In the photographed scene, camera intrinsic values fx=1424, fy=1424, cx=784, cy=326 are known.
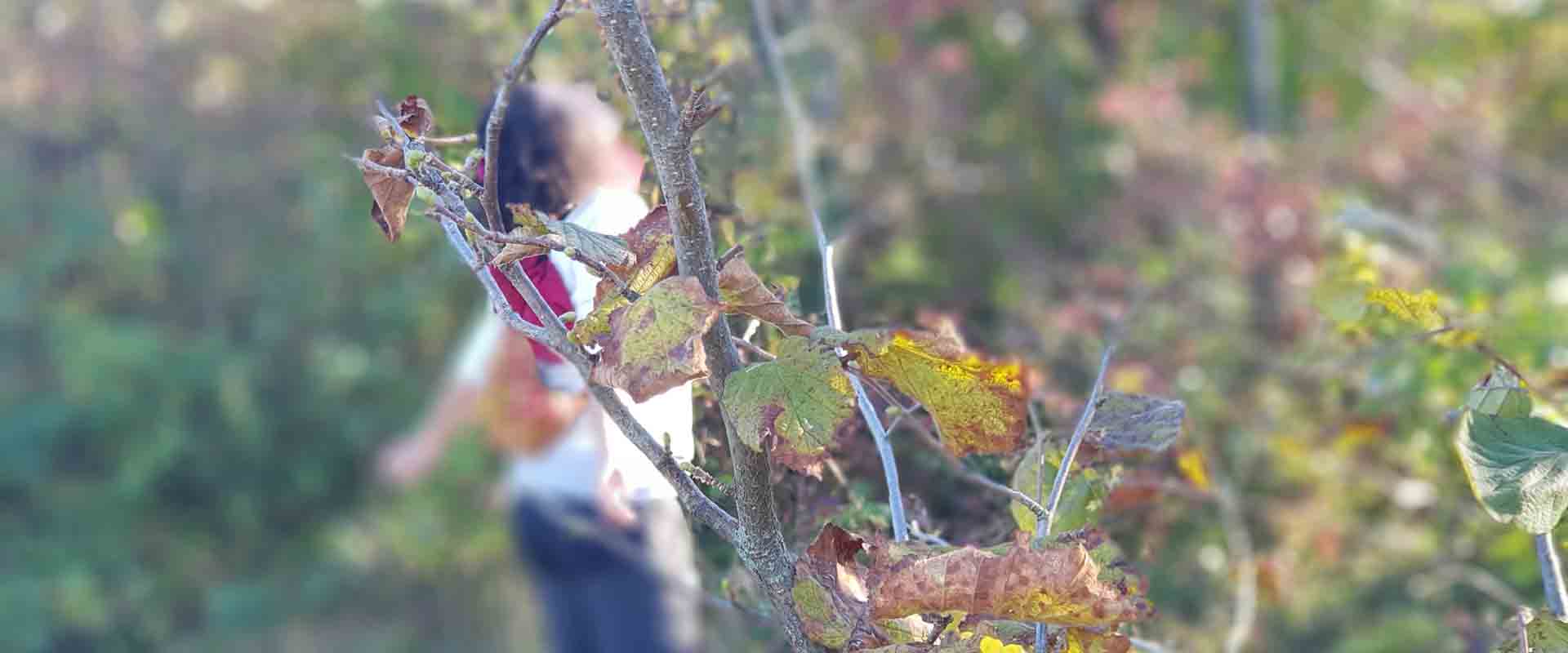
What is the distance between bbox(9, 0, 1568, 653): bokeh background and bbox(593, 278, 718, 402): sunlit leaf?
2359 millimetres

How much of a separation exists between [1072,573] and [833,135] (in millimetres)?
3659

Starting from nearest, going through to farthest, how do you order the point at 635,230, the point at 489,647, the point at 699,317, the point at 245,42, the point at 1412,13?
the point at 699,317, the point at 635,230, the point at 489,647, the point at 245,42, the point at 1412,13

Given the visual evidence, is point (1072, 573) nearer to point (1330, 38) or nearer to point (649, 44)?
point (649, 44)

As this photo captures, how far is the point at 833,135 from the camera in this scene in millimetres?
4586

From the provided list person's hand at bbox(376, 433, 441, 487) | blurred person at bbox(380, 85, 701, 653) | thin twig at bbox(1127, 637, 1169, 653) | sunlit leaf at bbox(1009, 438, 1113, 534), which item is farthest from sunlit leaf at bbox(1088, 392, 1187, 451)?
person's hand at bbox(376, 433, 441, 487)

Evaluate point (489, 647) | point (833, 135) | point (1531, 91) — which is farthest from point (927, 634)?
point (1531, 91)

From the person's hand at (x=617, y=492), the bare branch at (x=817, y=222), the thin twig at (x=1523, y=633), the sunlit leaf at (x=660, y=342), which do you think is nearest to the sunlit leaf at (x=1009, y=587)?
the bare branch at (x=817, y=222)

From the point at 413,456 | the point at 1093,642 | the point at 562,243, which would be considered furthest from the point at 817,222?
the point at 413,456

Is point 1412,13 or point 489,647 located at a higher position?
point 1412,13

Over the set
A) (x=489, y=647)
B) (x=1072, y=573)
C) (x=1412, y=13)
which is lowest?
(x=1072, y=573)

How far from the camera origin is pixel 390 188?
109 cm

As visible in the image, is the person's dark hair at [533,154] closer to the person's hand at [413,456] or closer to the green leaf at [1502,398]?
the green leaf at [1502,398]

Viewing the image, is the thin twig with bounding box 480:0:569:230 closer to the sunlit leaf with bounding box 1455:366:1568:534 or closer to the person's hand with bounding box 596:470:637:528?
the person's hand with bounding box 596:470:637:528

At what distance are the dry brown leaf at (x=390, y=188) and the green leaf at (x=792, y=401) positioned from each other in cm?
29
